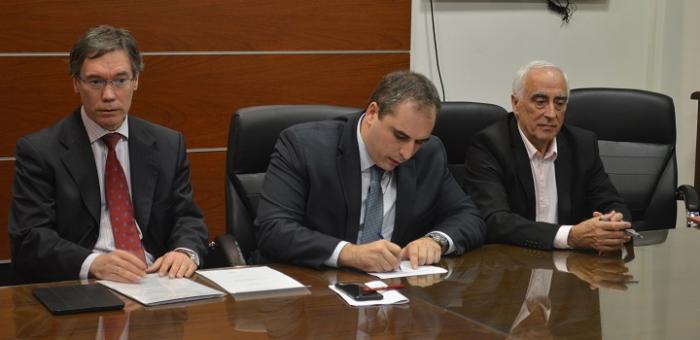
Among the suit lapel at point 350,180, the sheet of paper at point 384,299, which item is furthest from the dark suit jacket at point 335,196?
the sheet of paper at point 384,299

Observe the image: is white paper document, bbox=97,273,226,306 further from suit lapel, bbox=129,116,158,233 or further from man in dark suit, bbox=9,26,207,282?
suit lapel, bbox=129,116,158,233

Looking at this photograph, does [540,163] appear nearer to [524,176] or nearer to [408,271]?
[524,176]

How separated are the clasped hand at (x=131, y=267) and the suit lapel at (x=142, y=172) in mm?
422

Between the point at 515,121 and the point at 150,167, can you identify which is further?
the point at 515,121

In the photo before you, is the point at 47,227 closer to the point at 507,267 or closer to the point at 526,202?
the point at 507,267

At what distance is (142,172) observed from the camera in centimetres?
313

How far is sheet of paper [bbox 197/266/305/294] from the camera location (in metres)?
2.51

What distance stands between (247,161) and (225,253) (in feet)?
1.42

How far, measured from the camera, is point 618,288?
104 inches

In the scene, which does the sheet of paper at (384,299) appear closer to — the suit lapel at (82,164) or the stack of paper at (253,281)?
the stack of paper at (253,281)

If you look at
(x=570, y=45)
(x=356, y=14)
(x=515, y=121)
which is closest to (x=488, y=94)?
(x=570, y=45)

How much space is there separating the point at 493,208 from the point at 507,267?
1.98ft

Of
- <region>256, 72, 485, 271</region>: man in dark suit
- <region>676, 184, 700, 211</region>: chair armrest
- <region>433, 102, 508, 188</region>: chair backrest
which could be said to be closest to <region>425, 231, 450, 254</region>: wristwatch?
<region>256, 72, 485, 271</region>: man in dark suit

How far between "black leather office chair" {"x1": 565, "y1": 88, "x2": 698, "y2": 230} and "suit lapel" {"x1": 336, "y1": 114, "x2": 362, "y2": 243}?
1.36 m
